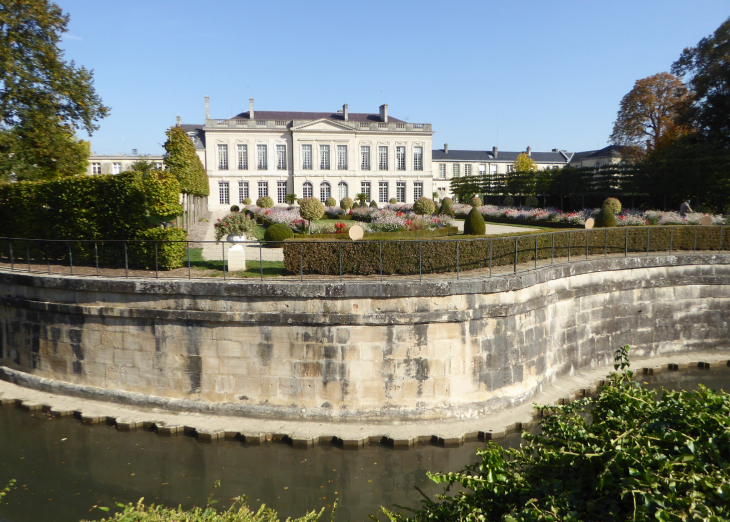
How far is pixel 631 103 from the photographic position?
41.8 m

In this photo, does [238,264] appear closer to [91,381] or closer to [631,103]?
[91,381]

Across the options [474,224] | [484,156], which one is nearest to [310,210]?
[474,224]

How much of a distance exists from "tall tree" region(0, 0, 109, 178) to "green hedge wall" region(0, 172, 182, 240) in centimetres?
571

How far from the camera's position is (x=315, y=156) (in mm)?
54344

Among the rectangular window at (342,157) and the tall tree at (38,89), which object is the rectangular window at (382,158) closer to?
the rectangular window at (342,157)

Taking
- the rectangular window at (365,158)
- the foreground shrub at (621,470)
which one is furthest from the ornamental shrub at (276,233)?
the rectangular window at (365,158)

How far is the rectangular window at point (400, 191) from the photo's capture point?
186 feet

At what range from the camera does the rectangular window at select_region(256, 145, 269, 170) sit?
5369 cm

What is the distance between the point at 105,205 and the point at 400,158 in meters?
45.9

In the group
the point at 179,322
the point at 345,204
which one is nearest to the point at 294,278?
the point at 179,322

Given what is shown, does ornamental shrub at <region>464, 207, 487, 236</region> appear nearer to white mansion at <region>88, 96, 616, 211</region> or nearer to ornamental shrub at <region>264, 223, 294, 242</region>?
ornamental shrub at <region>264, 223, 294, 242</region>

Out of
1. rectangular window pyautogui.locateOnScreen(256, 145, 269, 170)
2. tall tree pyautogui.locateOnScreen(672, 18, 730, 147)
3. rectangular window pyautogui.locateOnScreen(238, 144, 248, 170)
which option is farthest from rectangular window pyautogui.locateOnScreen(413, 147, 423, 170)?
tall tree pyautogui.locateOnScreen(672, 18, 730, 147)

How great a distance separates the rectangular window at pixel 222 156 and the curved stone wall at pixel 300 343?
4275 centimetres

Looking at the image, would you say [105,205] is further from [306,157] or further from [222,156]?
[306,157]
